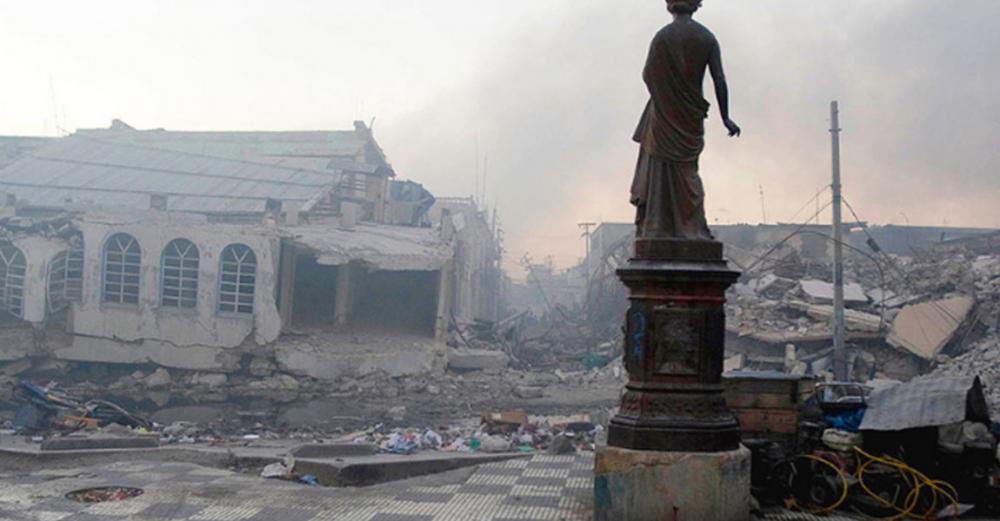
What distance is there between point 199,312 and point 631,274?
17191 mm

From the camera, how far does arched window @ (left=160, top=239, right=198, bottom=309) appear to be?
21.2 metres

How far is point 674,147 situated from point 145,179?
2561 centimetres

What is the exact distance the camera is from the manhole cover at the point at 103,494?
7.09 metres

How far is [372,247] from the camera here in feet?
76.2

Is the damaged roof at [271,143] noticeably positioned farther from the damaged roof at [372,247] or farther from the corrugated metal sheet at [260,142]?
the damaged roof at [372,247]

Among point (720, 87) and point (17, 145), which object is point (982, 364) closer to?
point (720, 87)

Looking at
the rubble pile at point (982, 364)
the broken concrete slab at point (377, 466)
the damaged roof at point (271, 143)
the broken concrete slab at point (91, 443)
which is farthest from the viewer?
the damaged roof at point (271, 143)

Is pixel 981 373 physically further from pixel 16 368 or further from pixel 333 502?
pixel 16 368

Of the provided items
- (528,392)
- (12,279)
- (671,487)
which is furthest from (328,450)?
(12,279)

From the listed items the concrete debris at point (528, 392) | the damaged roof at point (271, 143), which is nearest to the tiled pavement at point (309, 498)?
the concrete debris at point (528, 392)

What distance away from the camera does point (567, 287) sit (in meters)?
61.0

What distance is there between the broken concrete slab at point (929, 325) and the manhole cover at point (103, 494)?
1798cm

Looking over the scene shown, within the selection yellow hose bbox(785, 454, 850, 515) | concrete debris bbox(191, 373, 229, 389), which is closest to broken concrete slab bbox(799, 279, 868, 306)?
concrete debris bbox(191, 373, 229, 389)

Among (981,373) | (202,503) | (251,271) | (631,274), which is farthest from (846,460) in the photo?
(251,271)
